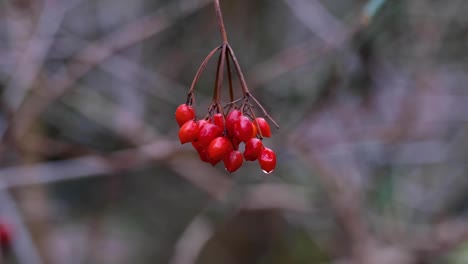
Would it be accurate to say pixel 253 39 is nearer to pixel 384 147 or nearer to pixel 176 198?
pixel 384 147

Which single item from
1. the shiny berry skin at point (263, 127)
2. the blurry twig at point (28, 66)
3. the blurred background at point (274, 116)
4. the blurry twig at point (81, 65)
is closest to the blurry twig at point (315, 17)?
the blurred background at point (274, 116)

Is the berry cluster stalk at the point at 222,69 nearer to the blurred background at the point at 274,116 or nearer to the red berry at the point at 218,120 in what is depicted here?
the red berry at the point at 218,120

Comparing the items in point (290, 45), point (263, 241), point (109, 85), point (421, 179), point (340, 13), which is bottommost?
point (263, 241)

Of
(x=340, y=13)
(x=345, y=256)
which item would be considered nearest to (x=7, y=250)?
(x=345, y=256)

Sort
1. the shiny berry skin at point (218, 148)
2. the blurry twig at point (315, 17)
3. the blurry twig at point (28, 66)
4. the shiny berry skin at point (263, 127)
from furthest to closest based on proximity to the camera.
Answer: the blurry twig at point (315, 17) < the blurry twig at point (28, 66) < the shiny berry skin at point (263, 127) < the shiny berry skin at point (218, 148)

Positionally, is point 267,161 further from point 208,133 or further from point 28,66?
point 28,66

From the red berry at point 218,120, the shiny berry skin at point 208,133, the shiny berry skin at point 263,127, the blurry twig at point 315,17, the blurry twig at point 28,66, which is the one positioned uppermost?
the blurry twig at point 315,17

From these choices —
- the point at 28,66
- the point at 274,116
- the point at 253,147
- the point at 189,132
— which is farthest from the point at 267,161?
the point at 28,66
